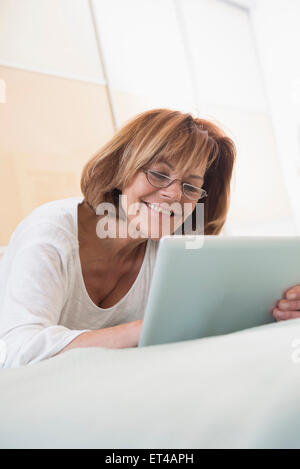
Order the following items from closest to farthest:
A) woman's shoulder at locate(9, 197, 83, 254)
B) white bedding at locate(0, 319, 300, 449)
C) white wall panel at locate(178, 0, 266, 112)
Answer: white bedding at locate(0, 319, 300, 449), woman's shoulder at locate(9, 197, 83, 254), white wall panel at locate(178, 0, 266, 112)

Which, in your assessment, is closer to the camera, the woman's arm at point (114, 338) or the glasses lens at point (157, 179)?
the woman's arm at point (114, 338)

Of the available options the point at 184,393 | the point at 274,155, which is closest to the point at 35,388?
the point at 184,393

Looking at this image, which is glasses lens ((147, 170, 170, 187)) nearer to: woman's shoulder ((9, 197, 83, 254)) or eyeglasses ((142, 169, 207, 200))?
eyeglasses ((142, 169, 207, 200))

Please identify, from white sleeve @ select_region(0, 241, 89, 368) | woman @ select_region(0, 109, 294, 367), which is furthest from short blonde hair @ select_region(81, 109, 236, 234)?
white sleeve @ select_region(0, 241, 89, 368)

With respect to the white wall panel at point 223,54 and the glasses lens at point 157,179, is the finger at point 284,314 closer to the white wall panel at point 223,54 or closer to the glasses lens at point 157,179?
the glasses lens at point 157,179

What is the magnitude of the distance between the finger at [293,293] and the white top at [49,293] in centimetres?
35

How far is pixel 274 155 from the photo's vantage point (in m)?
3.01

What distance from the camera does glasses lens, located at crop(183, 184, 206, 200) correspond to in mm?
1099

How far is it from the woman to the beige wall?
79 cm

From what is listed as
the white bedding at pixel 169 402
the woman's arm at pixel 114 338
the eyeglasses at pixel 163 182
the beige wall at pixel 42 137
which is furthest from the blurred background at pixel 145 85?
the white bedding at pixel 169 402

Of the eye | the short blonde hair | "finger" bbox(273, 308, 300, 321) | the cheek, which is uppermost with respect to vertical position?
the short blonde hair

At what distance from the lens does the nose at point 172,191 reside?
1093mm
